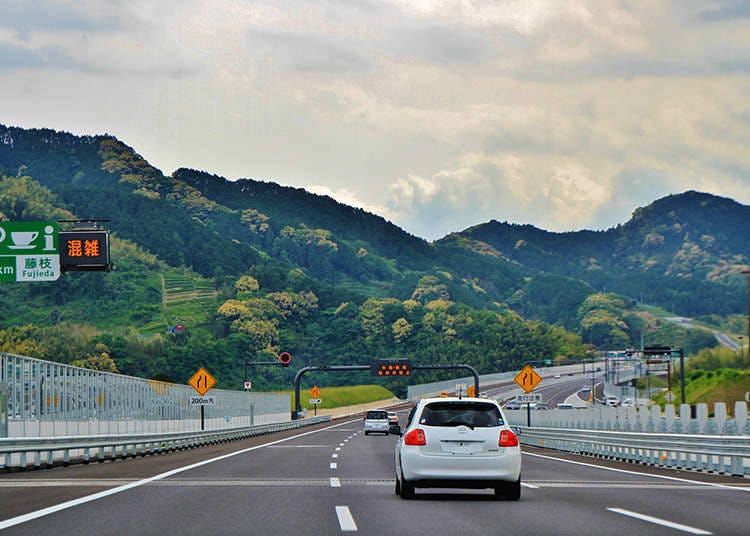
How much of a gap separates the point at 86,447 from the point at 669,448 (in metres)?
14.7

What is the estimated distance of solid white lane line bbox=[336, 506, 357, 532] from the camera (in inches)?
497

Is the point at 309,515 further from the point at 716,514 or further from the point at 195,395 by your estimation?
the point at 195,395

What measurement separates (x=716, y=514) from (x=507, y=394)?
15730 centimetres

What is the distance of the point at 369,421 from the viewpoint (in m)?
70.2

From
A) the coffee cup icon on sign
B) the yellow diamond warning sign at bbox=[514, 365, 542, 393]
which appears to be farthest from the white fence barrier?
the coffee cup icon on sign

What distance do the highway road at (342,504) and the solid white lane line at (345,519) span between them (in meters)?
0.01

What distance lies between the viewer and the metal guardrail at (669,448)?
2505 centimetres

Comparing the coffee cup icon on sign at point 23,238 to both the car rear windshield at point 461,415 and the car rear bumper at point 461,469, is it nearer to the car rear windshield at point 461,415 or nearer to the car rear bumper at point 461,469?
the car rear windshield at point 461,415

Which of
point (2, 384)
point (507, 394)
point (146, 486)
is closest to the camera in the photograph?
point (146, 486)

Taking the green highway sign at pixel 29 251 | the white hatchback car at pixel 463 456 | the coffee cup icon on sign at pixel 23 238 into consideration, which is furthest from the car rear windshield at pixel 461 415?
the coffee cup icon on sign at pixel 23 238

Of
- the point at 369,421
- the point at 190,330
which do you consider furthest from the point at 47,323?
the point at 369,421

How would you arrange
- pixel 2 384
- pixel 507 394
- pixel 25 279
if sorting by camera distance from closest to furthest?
pixel 2 384, pixel 25 279, pixel 507 394

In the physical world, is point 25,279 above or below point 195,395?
above

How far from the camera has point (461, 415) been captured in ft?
58.1
